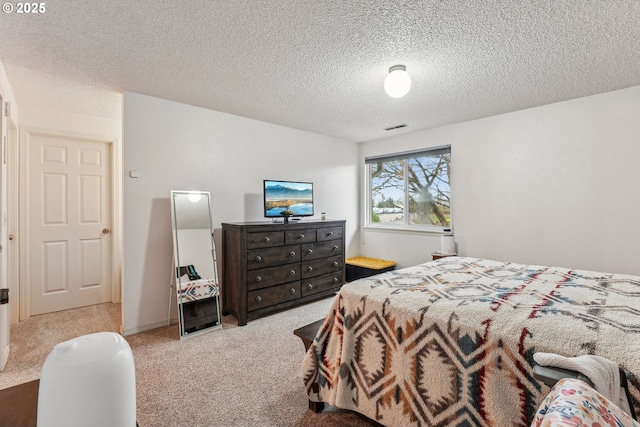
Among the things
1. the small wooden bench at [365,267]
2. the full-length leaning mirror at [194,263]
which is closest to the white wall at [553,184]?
the small wooden bench at [365,267]

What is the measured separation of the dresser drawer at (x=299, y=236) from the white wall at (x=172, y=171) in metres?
0.59

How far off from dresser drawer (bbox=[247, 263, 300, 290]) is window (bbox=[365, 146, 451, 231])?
79.4 inches

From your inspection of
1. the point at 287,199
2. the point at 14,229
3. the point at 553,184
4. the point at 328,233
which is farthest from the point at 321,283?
the point at 14,229

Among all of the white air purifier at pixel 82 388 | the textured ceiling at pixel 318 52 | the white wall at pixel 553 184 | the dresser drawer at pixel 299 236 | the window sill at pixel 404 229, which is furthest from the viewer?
the window sill at pixel 404 229

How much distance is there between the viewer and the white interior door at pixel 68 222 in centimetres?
342

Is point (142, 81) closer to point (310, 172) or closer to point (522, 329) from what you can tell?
point (310, 172)

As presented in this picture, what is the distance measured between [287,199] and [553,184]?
3004 mm

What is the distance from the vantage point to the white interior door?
3.42m

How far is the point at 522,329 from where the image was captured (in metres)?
1.25

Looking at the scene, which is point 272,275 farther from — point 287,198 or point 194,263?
point 287,198

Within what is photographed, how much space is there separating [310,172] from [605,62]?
10.6ft

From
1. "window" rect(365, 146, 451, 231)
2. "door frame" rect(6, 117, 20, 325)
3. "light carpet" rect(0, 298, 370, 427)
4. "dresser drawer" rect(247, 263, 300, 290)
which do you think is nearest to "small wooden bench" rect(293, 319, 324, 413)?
"light carpet" rect(0, 298, 370, 427)

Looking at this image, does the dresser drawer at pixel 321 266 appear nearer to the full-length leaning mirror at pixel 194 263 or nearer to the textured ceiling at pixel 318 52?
the full-length leaning mirror at pixel 194 263

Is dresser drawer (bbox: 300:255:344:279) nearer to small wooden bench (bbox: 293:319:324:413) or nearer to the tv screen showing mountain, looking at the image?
the tv screen showing mountain
